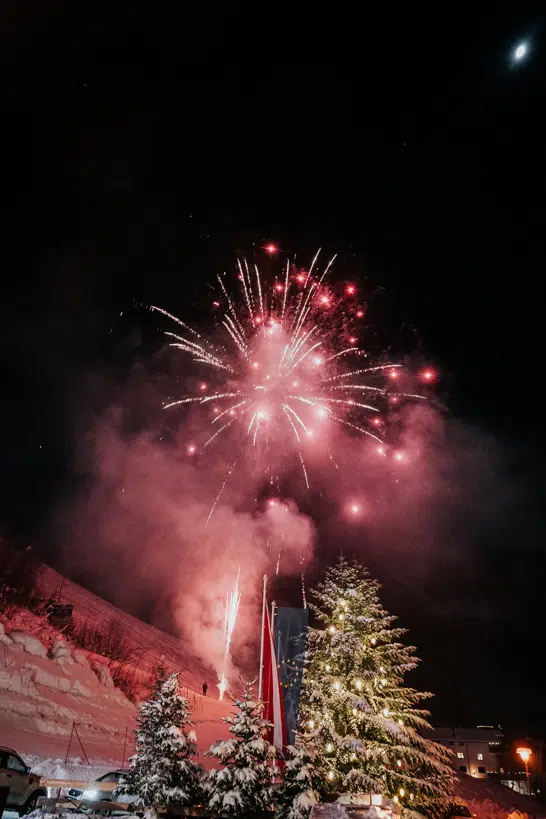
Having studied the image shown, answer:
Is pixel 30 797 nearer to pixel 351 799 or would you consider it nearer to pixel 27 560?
pixel 351 799

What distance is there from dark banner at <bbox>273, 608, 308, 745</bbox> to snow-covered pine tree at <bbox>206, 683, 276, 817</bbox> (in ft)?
22.3

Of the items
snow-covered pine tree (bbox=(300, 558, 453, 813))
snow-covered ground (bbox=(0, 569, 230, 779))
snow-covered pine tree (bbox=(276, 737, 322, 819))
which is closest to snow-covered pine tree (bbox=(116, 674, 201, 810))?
snow-covered pine tree (bbox=(276, 737, 322, 819))

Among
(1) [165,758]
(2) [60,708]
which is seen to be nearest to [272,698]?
(1) [165,758]

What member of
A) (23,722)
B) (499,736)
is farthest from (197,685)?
(499,736)

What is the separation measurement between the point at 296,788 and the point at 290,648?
739 centimetres

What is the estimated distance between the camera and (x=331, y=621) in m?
17.9

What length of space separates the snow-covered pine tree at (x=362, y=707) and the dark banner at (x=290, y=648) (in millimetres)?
723

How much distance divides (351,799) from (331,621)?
6144 mm

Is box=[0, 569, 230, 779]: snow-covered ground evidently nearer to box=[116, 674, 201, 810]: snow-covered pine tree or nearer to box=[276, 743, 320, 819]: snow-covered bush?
box=[116, 674, 201, 810]: snow-covered pine tree

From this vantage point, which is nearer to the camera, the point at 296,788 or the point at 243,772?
the point at 243,772

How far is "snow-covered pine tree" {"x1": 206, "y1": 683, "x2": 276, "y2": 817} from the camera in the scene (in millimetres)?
8523

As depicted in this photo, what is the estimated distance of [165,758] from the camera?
976 cm

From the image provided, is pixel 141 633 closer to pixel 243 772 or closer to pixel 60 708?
pixel 60 708

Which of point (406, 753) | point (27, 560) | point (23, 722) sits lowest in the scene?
point (406, 753)
